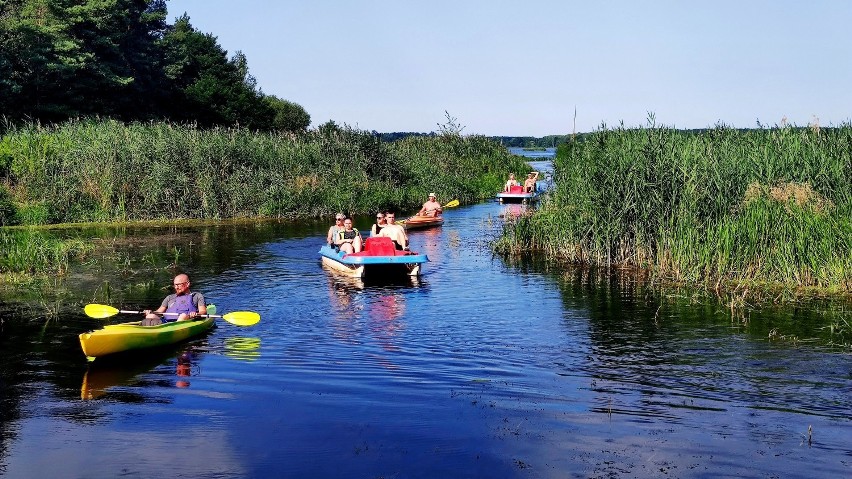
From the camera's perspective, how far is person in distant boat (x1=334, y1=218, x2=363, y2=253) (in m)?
21.0

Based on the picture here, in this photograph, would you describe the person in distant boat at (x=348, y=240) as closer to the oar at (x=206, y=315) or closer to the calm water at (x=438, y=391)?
the calm water at (x=438, y=391)

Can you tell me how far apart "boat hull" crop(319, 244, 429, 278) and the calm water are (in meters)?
1.05

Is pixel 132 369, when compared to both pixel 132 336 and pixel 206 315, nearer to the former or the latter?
pixel 132 336

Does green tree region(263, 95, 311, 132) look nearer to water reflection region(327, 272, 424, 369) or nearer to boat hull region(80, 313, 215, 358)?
water reflection region(327, 272, 424, 369)

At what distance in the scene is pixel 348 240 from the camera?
2142 cm

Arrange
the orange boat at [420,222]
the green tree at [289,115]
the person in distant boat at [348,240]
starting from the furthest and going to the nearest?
the green tree at [289,115] < the orange boat at [420,222] < the person in distant boat at [348,240]

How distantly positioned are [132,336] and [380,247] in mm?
7815

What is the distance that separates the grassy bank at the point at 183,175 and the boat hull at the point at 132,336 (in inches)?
390

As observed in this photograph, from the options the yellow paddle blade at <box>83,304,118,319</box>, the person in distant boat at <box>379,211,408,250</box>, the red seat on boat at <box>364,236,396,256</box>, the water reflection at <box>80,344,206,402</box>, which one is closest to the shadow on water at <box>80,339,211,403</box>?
the water reflection at <box>80,344,206,402</box>

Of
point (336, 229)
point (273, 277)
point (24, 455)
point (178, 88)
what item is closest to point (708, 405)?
point (24, 455)

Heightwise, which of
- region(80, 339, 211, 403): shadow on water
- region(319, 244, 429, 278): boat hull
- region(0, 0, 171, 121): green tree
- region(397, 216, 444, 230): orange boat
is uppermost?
region(0, 0, 171, 121): green tree

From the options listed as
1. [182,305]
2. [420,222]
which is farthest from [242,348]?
[420,222]

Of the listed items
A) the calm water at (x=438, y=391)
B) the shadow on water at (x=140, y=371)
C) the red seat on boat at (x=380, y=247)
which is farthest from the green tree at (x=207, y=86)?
the shadow on water at (x=140, y=371)

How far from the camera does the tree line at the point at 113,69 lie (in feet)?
149
